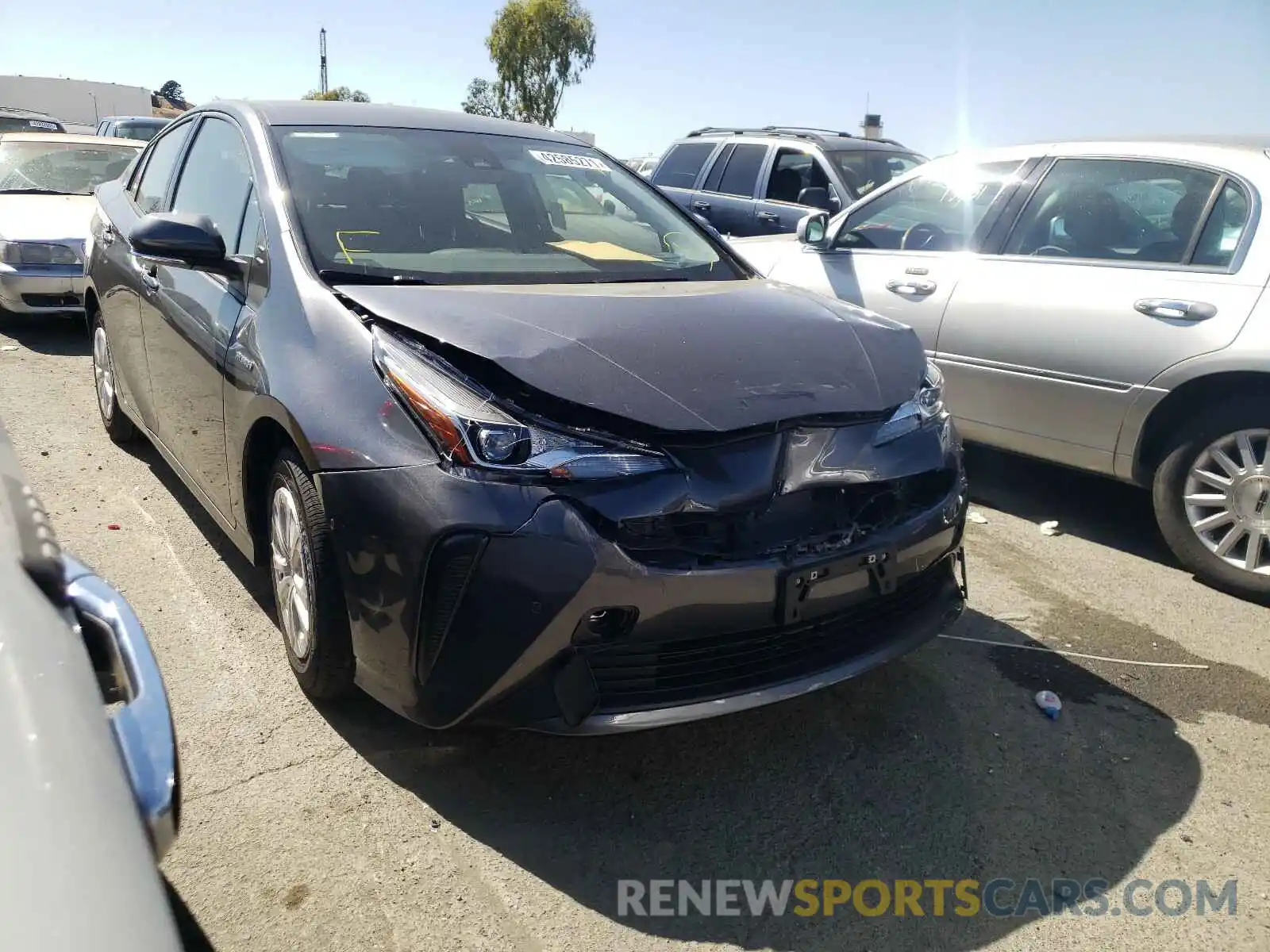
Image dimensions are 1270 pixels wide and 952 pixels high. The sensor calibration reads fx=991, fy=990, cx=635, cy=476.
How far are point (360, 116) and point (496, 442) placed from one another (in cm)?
198

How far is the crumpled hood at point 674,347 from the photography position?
234 cm

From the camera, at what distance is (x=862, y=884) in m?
2.33

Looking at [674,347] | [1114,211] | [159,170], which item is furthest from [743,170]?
[674,347]

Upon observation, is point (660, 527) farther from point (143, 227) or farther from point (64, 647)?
point (143, 227)

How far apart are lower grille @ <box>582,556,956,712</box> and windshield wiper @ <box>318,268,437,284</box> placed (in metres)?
1.25

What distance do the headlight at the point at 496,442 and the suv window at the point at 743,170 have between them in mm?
7633

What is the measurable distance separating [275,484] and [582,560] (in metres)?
1.13

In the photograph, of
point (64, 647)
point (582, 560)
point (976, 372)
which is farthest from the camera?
point (976, 372)

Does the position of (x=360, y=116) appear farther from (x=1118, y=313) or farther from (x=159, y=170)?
(x=1118, y=313)

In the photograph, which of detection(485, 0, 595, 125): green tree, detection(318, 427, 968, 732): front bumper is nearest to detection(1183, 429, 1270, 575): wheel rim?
detection(318, 427, 968, 732): front bumper

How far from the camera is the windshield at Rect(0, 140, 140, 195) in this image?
8.77 meters

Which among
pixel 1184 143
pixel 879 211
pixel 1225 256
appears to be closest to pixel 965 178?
pixel 879 211

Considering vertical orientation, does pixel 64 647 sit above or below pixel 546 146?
below

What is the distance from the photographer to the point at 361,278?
279 centimetres
